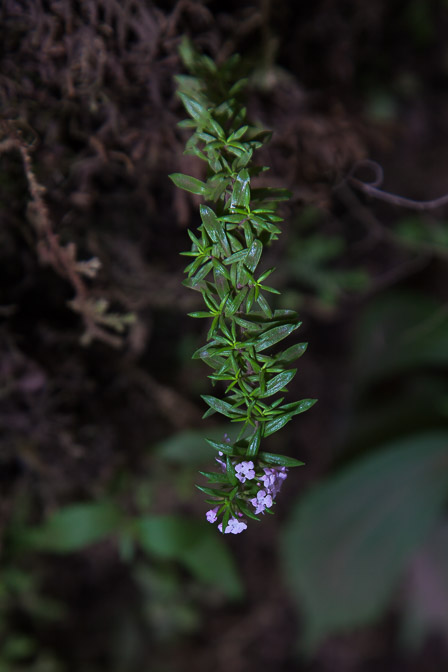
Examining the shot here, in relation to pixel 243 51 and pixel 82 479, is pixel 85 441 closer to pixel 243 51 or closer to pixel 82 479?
pixel 82 479

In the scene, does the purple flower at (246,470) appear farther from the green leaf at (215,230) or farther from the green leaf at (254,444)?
the green leaf at (215,230)

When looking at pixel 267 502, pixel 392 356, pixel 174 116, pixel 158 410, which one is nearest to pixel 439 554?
pixel 392 356

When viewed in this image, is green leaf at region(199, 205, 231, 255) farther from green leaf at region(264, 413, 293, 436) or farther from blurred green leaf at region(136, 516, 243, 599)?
blurred green leaf at region(136, 516, 243, 599)

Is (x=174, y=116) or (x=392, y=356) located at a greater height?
(x=174, y=116)

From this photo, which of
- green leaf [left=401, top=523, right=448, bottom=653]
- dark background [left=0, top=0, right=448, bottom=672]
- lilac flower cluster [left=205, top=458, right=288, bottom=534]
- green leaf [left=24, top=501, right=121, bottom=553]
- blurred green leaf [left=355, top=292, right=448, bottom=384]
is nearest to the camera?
lilac flower cluster [left=205, top=458, right=288, bottom=534]

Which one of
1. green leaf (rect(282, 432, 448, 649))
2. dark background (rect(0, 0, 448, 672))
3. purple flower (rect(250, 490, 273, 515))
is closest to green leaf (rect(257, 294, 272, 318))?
purple flower (rect(250, 490, 273, 515))

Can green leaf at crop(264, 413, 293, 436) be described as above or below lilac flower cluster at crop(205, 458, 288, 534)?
above

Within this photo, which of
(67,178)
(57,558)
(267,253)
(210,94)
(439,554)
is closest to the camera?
(210,94)
